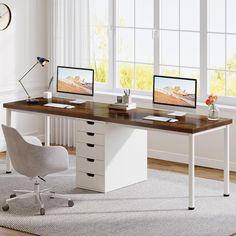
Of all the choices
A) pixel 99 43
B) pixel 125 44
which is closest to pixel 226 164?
pixel 125 44

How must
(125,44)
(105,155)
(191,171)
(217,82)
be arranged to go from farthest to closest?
(125,44)
(217,82)
(105,155)
(191,171)

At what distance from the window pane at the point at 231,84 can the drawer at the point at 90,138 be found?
1.74m

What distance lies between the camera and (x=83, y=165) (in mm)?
7652

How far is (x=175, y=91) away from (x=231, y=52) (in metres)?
→ 1.19

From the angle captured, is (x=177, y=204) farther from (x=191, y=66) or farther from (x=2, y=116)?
(x=2, y=116)

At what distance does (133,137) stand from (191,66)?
1.40 m

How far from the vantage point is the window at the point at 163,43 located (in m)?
8.52

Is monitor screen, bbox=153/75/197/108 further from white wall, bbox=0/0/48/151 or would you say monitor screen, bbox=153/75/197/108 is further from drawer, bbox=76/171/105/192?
white wall, bbox=0/0/48/151

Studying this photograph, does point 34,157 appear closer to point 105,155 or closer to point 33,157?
point 33,157

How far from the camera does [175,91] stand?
24.7ft

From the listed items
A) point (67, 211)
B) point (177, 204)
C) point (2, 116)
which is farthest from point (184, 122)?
point (2, 116)

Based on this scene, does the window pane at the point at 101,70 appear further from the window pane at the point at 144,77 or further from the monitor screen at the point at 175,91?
the monitor screen at the point at 175,91

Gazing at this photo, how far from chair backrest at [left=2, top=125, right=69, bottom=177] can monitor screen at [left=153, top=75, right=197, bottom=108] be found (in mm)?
1240

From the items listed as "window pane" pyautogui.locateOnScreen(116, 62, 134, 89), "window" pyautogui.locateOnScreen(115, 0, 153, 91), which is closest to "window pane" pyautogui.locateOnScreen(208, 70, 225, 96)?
"window" pyautogui.locateOnScreen(115, 0, 153, 91)
